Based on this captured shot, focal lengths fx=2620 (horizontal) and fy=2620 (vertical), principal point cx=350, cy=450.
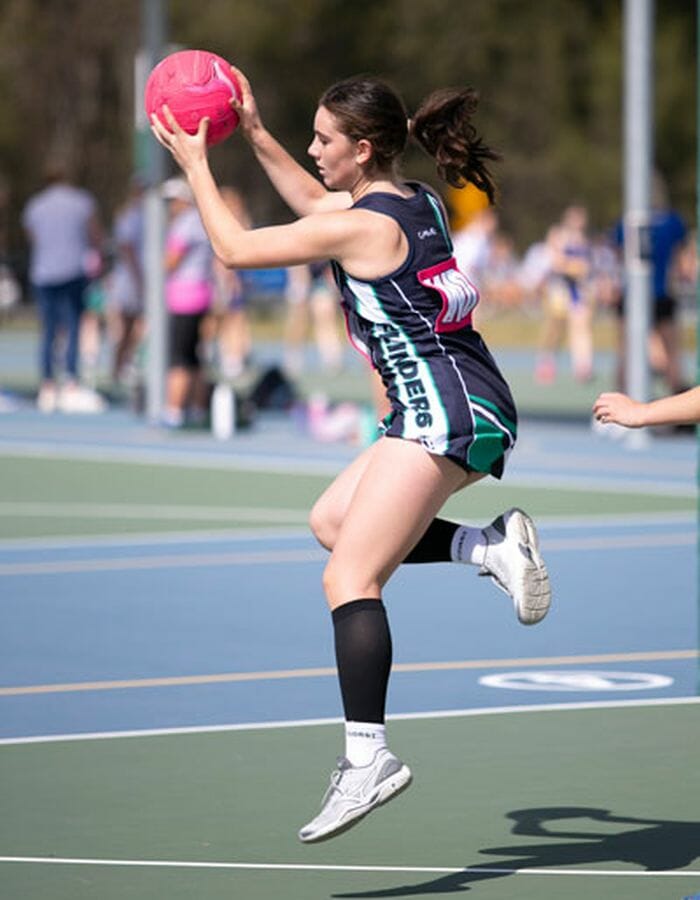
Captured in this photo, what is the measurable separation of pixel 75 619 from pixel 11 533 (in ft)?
11.2

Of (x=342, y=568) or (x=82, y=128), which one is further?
(x=82, y=128)

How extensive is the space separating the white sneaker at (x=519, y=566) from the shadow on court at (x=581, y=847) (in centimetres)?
58

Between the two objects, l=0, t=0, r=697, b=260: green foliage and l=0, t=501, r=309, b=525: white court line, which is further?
l=0, t=0, r=697, b=260: green foliage

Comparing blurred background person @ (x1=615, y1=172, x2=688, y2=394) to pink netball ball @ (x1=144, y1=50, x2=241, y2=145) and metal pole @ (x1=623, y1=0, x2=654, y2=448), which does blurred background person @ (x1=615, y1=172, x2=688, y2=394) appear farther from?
pink netball ball @ (x1=144, y1=50, x2=241, y2=145)

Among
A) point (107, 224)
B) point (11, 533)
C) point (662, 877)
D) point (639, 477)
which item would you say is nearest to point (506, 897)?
point (662, 877)

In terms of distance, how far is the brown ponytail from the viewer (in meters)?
7.06

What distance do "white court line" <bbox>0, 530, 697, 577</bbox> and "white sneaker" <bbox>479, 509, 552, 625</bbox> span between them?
6.01 m

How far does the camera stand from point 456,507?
15633 mm

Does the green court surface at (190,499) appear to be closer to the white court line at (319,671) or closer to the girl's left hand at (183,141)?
the white court line at (319,671)

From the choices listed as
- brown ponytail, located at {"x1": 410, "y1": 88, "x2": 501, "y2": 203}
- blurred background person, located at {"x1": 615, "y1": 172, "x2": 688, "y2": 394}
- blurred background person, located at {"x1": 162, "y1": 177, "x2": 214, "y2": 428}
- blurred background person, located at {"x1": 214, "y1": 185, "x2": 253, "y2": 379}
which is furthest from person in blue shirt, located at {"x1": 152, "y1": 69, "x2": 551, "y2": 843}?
blurred background person, located at {"x1": 214, "y1": 185, "x2": 253, "y2": 379}

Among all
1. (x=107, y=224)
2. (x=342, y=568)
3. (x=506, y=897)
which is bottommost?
(x=506, y=897)

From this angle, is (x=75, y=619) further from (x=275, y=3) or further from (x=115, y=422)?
(x=275, y=3)

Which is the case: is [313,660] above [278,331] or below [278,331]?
below

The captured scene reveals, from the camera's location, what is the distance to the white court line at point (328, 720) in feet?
28.2
